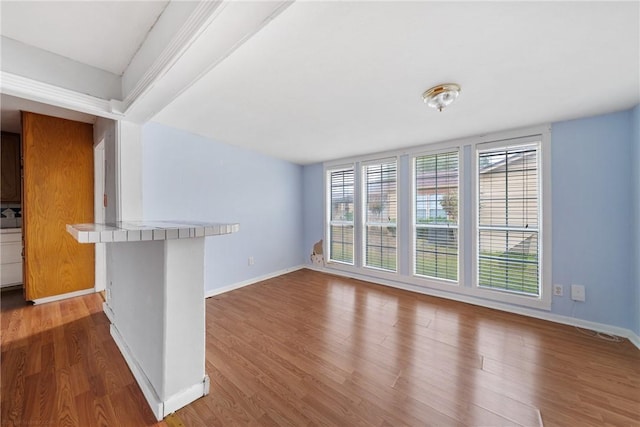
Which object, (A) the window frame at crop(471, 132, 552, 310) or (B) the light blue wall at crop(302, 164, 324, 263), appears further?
(B) the light blue wall at crop(302, 164, 324, 263)

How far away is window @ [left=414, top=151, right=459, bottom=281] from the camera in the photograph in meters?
3.20

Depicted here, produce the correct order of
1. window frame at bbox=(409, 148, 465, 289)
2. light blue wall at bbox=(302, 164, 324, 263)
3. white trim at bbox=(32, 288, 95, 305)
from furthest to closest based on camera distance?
1. light blue wall at bbox=(302, 164, 324, 263)
2. window frame at bbox=(409, 148, 465, 289)
3. white trim at bbox=(32, 288, 95, 305)

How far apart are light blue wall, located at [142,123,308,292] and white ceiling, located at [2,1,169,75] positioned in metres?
1.00

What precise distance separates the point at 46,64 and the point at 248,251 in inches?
109

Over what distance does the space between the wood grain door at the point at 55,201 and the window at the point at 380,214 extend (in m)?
4.08

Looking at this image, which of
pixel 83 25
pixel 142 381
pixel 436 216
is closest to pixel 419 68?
pixel 83 25

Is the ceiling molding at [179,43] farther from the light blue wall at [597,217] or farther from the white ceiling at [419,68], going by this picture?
the light blue wall at [597,217]

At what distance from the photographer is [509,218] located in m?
2.81

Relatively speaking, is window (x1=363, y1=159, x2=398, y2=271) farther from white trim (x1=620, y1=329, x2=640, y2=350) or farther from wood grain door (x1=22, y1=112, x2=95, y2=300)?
wood grain door (x1=22, y1=112, x2=95, y2=300)

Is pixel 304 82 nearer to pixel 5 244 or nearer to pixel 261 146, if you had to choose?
pixel 261 146

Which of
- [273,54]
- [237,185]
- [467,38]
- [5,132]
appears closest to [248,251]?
[237,185]

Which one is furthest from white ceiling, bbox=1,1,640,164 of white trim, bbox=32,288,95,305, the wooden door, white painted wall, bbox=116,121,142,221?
the wooden door

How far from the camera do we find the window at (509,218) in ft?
8.78

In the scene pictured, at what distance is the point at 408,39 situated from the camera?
4.32 ft
